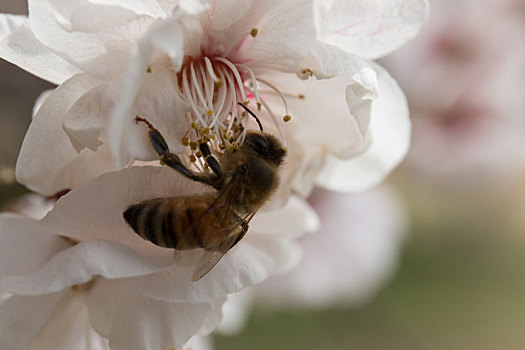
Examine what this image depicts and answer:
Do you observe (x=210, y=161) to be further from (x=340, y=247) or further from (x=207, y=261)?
(x=340, y=247)

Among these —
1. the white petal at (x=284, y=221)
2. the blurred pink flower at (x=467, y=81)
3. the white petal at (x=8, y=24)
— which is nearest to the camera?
the white petal at (x=8, y=24)

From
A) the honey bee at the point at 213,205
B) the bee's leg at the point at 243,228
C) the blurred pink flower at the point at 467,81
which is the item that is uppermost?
the honey bee at the point at 213,205

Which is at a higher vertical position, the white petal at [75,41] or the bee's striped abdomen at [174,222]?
the white petal at [75,41]

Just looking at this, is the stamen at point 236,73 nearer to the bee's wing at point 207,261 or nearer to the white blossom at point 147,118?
the white blossom at point 147,118

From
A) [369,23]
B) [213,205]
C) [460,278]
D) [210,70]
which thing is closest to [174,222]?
[213,205]

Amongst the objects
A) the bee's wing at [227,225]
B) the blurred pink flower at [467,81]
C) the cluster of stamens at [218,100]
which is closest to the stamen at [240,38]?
the cluster of stamens at [218,100]

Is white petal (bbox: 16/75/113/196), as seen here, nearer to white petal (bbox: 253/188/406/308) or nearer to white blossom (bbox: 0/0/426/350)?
white blossom (bbox: 0/0/426/350)

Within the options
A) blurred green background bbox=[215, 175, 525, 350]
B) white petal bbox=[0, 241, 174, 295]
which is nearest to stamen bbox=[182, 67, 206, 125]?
white petal bbox=[0, 241, 174, 295]

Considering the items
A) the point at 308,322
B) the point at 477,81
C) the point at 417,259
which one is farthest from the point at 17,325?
the point at 417,259
